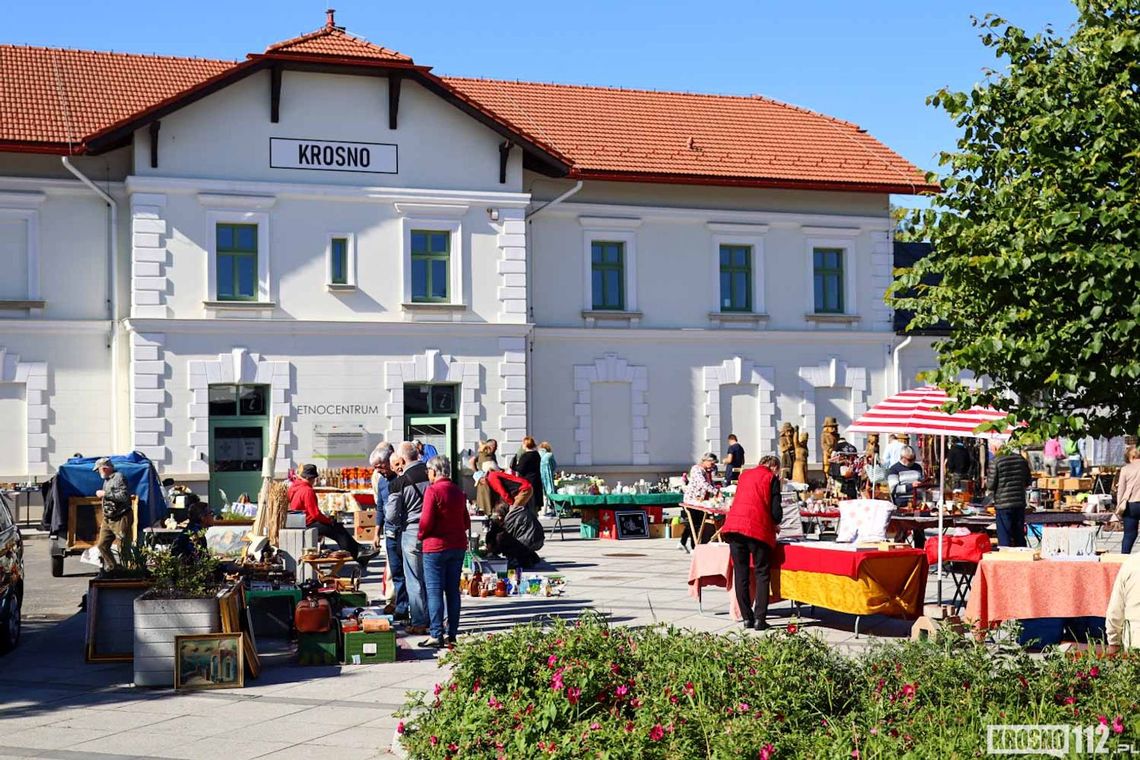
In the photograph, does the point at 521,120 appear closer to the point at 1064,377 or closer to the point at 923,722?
the point at 1064,377

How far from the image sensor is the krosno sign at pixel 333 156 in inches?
1164

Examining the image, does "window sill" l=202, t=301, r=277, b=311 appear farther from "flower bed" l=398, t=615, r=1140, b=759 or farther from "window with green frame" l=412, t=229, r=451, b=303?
"flower bed" l=398, t=615, r=1140, b=759

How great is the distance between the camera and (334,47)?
2978 centimetres

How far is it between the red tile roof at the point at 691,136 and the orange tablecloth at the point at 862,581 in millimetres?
18351

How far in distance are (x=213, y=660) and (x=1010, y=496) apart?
10.7m

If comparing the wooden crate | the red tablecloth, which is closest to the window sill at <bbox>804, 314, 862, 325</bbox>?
the wooden crate

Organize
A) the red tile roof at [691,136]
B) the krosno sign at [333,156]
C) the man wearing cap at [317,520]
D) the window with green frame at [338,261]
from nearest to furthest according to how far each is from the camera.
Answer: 1. the man wearing cap at [317,520]
2. the krosno sign at [333,156]
3. the window with green frame at [338,261]
4. the red tile roof at [691,136]

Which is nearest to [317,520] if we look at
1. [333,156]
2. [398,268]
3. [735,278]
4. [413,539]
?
[413,539]

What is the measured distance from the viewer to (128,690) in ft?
38.9

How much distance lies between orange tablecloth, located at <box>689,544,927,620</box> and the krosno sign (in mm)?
17583

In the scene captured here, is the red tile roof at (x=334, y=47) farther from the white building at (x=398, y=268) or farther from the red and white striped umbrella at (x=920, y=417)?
the red and white striped umbrella at (x=920, y=417)

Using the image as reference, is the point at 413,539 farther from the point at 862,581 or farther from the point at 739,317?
the point at 739,317

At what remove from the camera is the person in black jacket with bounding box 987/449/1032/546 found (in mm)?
18453

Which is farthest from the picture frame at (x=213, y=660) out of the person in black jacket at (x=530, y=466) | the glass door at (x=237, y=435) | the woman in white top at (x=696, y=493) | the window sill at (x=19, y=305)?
the window sill at (x=19, y=305)
